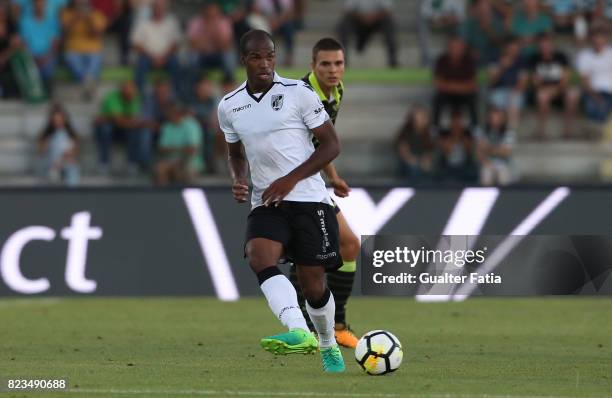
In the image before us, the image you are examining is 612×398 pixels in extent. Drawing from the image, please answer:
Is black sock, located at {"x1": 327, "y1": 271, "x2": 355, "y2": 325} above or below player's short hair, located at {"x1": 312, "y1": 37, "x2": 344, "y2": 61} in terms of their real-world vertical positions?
below

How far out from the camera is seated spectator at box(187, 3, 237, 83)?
20938 millimetres

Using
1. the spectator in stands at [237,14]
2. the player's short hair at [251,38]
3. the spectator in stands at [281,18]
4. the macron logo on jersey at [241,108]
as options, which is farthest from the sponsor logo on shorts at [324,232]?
the spectator in stands at [281,18]

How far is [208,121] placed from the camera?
20.4m

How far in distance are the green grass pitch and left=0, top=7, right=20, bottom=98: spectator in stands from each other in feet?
21.6

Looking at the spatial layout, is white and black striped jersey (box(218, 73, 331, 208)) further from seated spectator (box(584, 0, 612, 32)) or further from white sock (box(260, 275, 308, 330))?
seated spectator (box(584, 0, 612, 32))

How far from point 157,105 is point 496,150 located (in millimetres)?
4692

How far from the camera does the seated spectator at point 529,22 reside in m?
20.9

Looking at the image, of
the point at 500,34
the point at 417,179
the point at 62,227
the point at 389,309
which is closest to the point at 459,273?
the point at 389,309

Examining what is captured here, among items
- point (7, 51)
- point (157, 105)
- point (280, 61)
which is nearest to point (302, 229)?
point (157, 105)

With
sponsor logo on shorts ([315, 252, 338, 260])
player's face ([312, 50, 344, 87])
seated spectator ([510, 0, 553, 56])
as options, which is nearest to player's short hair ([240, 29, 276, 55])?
sponsor logo on shorts ([315, 252, 338, 260])

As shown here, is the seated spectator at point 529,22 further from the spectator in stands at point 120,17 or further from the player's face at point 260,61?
the player's face at point 260,61

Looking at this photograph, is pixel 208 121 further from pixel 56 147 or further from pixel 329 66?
pixel 329 66

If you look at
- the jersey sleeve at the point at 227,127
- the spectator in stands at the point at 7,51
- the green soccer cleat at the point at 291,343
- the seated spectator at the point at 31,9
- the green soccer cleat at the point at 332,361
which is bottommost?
the green soccer cleat at the point at 332,361

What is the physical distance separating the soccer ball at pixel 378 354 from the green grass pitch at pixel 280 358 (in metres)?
0.08
